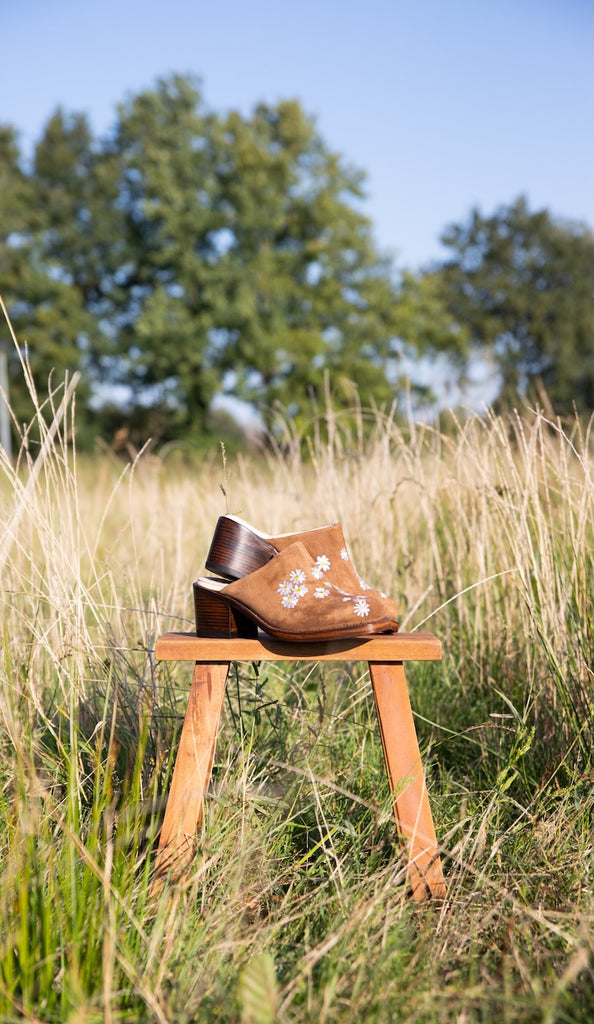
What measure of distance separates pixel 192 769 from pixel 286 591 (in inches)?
16.9

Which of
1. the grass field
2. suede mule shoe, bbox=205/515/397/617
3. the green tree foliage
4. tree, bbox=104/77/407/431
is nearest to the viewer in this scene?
the grass field

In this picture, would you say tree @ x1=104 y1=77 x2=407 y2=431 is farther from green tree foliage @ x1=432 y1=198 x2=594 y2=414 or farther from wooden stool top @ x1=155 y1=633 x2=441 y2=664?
wooden stool top @ x1=155 y1=633 x2=441 y2=664

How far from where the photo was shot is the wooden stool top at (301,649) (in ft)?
5.10

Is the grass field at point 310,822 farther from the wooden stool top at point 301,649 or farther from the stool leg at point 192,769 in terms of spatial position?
the wooden stool top at point 301,649

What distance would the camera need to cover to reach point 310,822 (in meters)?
1.91

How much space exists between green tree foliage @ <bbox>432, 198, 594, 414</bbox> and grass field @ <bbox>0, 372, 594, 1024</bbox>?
27319mm

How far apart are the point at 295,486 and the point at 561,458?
173 centimetres

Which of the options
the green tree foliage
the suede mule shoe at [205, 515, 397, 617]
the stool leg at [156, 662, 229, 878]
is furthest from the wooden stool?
the green tree foliage

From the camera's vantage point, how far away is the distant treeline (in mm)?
21344

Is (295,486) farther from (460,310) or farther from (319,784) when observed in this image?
(460,310)

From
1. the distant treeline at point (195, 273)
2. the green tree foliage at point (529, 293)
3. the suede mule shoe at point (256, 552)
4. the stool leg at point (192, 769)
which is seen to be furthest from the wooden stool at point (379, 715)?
the green tree foliage at point (529, 293)

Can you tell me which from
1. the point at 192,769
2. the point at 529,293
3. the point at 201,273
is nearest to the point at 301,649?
the point at 192,769

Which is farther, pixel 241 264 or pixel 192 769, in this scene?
pixel 241 264

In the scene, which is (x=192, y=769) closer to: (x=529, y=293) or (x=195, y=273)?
(x=195, y=273)
